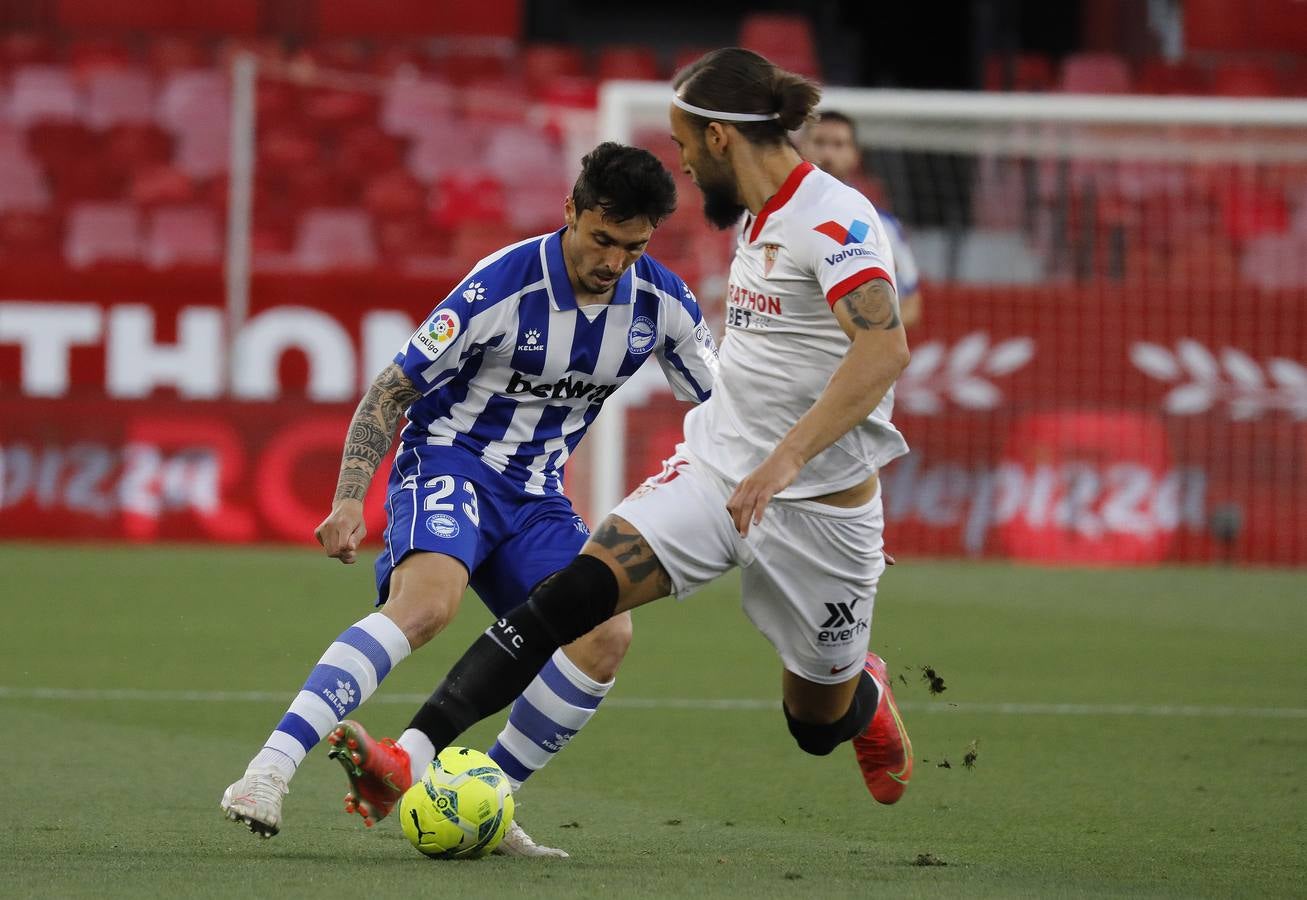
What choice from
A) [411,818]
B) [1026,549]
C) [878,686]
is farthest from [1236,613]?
[411,818]

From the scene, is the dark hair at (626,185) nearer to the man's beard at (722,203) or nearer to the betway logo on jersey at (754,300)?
the man's beard at (722,203)

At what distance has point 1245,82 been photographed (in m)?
Result: 19.1

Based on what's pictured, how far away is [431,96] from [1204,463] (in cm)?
801

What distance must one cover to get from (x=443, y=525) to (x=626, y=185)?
952 millimetres

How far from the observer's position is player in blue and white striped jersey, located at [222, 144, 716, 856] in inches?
188

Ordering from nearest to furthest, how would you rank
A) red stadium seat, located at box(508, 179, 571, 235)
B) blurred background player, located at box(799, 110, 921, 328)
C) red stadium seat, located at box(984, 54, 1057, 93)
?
blurred background player, located at box(799, 110, 921, 328) → red stadium seat, located at box(508, 179, 571, 235) → red stadium seat, located at box(984, 54, 1057, 93)

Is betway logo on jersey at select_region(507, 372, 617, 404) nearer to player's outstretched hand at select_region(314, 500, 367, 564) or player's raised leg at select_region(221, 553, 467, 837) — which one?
player's raised leg at select_region(221, 553, 467, 837)

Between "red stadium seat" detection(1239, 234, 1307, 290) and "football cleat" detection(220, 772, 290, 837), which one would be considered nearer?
"football cleat" detection(220, 772, 290, 837)

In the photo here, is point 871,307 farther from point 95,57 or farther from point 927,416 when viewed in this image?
point 95,57

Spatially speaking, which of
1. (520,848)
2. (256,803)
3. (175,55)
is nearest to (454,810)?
(520,848)

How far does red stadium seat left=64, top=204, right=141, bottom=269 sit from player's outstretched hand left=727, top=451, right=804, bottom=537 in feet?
44.8

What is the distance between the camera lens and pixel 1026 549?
13.7m

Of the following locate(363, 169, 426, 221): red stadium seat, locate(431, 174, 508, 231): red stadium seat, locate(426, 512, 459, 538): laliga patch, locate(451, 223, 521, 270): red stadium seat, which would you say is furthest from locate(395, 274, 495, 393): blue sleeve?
locate(363, 169, 426, 221): red stadium seat

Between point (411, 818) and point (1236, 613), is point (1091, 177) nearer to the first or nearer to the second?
point (1236, 613)
